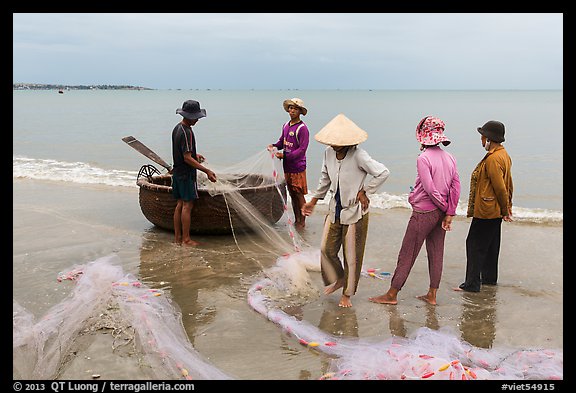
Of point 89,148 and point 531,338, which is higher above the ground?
point 89,148

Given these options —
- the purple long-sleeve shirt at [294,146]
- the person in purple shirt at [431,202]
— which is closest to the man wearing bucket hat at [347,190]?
the person in purple shirt at [431,202]

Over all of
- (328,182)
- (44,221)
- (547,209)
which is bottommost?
(547,209)

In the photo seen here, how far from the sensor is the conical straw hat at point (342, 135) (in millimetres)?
4406

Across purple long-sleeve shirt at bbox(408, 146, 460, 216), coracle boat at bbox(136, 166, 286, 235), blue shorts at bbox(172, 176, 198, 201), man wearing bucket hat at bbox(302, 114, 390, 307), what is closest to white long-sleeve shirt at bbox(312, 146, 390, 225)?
man wearing bucket hat at bbox(302, 114, 390, 307)

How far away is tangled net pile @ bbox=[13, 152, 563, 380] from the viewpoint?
340cm

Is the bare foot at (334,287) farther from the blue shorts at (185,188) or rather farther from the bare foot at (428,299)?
the blue shorts at (185,188)

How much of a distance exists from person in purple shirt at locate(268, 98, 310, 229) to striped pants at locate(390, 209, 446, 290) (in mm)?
2508

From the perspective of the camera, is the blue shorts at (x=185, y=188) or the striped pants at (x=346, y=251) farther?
the blue shorts at (x=185, y=188)

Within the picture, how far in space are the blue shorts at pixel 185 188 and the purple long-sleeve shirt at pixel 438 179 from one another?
9.49ft

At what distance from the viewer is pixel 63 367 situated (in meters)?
3.55

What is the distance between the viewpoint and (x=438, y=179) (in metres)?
4.55
